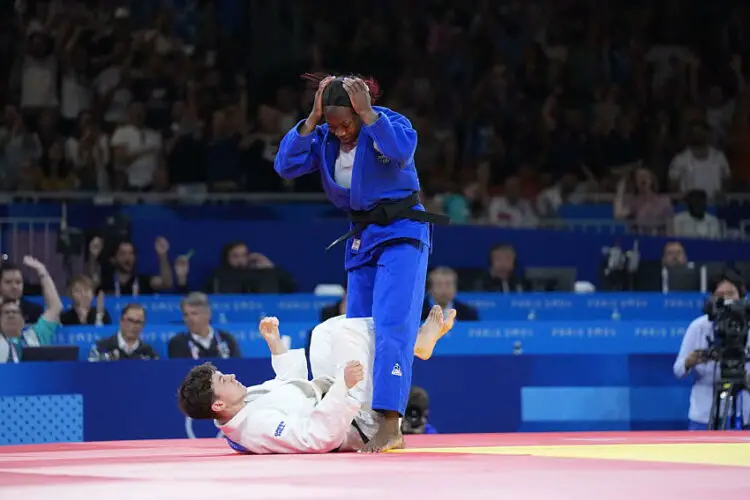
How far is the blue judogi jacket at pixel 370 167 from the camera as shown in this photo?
19.2 feet

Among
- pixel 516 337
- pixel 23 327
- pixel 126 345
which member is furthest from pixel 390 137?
pixel 23 327

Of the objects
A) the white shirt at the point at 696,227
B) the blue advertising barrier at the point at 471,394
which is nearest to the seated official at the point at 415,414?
the blue advertising barrier at the point at 471,394

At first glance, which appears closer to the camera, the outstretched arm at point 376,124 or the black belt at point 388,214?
the outstretched arm at point 376,124

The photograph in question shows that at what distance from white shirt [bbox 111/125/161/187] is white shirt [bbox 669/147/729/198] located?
4.83 m

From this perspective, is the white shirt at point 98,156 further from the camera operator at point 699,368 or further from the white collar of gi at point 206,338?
the camera operator at point 699,368

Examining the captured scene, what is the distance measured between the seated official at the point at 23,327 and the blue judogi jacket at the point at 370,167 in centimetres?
352

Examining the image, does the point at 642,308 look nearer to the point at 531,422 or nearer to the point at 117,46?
the point at 531,422

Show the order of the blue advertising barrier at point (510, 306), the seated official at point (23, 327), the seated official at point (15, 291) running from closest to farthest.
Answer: the seated official at point (23, 327)
the seated official at point (15, 291)
the blue advertising barrier at point (510, 306)

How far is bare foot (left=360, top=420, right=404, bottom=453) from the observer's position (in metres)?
5.77

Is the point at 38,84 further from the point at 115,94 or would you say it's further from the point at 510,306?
the point at 510,306

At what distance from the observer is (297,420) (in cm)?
576

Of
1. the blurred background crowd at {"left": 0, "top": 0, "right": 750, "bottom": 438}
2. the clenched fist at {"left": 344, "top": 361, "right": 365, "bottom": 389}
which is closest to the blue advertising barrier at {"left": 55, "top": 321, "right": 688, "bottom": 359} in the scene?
the blurred background crowd at {"left": 0, "top": 0, "right": 750, "bottom": 438}

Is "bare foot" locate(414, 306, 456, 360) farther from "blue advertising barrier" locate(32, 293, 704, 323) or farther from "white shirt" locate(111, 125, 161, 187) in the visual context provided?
"white shirt" locate(111, 125, 161, 187)

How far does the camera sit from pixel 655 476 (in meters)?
4.52
